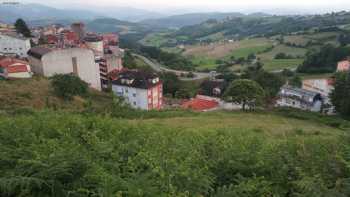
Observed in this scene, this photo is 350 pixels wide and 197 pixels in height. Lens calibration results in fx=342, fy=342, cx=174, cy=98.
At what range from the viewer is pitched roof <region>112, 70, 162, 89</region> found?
39669 millimetres

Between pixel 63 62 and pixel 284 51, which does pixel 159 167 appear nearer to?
pixel 63 62

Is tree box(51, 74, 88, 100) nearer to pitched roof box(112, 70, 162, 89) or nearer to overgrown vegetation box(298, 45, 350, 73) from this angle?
pitched roof box(112, 70, 162, 89)

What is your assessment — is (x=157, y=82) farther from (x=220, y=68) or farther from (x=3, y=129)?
(x=220, y=68)

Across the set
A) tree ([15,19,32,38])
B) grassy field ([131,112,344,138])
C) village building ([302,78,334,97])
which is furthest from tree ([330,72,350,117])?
tree ([15,19,32,38])

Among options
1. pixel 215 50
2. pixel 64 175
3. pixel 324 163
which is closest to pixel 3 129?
pixel 64 175

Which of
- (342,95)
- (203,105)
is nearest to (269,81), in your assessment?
(203,105)

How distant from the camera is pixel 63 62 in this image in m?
40.7

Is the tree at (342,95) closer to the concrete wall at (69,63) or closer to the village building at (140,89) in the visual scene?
the village building at (140,89)

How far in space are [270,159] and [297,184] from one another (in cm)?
151

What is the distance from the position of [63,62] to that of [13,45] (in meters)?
14.5

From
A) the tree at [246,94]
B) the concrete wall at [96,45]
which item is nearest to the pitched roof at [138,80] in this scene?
the tree at [246,94]

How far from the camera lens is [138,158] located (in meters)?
6.30

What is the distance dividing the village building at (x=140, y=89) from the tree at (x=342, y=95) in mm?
18575

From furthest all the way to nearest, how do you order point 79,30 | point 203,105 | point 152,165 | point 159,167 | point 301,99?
point 79,30 < point 301,99 < point 203,105 < point 152,165 < point 159,167
